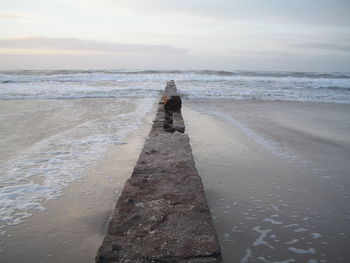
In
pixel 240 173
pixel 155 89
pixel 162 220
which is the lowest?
pixel 240 173

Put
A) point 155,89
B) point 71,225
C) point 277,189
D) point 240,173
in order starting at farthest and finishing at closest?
point 155,89 → point 240,173 → point 277,189 → point 71,225

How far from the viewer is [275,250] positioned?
2.06 metres

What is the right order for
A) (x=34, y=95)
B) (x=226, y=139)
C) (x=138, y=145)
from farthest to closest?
(x=34, y=95)
(x=226, y=139)
(x=138, y=145)

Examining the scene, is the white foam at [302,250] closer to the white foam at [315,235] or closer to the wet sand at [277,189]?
the wet sand at [277,189]

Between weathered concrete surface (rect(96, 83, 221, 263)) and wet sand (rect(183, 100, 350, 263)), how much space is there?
1.71 feet

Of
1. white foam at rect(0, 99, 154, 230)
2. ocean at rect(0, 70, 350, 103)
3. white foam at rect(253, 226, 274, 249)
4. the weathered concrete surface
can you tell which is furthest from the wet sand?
ocean at rect(0, 70, 350, 103)

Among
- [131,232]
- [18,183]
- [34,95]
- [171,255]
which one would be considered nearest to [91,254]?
[131,232]

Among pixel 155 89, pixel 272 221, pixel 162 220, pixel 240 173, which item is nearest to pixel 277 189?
pixel 240 173

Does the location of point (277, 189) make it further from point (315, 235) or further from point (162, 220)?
point (162, 220)

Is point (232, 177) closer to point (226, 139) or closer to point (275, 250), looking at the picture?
point (275, 250)

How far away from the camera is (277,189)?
3.08 meters

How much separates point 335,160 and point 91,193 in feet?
11.3

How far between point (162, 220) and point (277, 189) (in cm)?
186

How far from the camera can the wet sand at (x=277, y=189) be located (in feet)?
6.94
